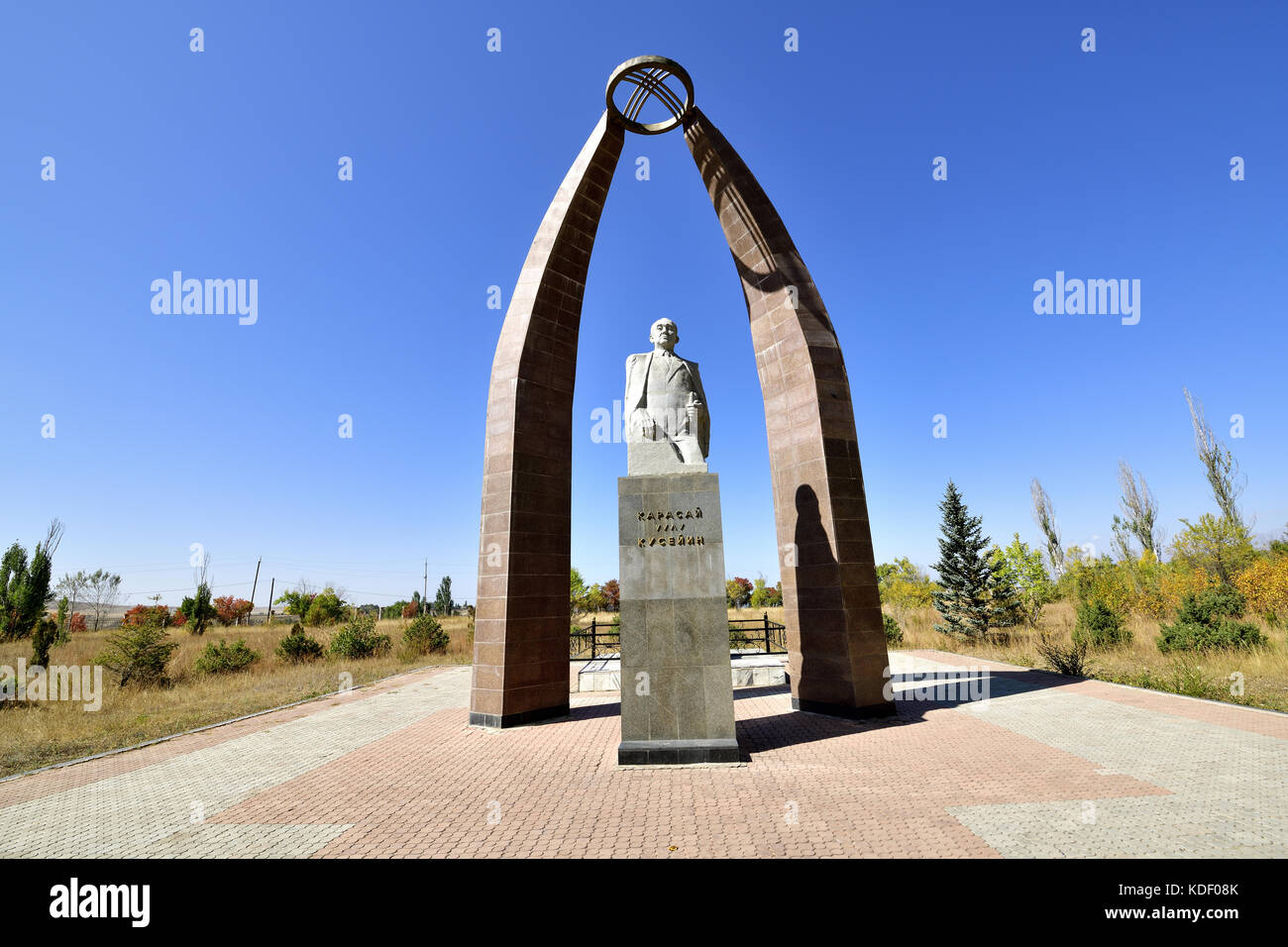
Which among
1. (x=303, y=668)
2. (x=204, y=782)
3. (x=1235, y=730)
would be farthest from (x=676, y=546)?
(x=303, y=668)

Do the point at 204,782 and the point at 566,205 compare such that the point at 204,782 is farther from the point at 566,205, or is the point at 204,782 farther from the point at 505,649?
the point at 566,205

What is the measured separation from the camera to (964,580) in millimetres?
24812

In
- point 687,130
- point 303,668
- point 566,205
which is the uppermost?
point 687,130

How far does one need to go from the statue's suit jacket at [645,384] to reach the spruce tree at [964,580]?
21543mm

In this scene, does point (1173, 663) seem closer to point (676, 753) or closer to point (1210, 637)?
point (1210, 637)

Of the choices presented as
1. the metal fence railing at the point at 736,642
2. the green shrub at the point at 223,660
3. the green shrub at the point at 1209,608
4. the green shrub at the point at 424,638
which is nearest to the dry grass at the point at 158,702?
the green shrub at the point at 223,660

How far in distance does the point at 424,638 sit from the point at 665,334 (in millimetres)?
20194

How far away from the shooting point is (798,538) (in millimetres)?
10984

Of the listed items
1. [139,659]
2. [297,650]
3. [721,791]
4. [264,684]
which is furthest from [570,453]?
[297,650]

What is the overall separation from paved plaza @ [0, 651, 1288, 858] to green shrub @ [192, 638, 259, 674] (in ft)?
35.2

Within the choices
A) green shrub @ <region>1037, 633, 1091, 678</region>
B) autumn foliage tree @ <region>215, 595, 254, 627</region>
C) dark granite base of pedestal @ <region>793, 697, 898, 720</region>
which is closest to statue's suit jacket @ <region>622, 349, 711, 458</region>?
dark granite base of pedestal @ <region>793, 697, 898, 720</region>

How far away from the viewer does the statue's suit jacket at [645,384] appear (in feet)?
28.8

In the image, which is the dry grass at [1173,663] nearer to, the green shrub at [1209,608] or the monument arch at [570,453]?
the green shrub at [1209,608]

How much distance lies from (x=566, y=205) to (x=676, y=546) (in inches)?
341
